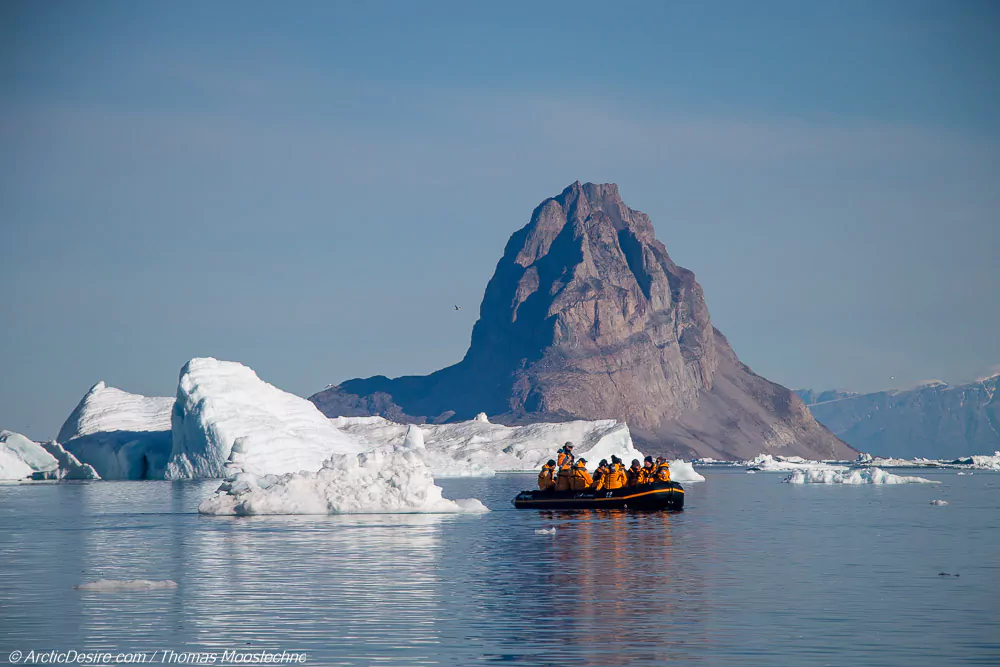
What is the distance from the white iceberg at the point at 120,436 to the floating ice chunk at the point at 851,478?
163 ft

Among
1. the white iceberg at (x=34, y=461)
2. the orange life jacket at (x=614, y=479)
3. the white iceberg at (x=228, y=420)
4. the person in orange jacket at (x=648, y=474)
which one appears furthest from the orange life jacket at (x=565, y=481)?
the white iceberg at (x=34, y=461)

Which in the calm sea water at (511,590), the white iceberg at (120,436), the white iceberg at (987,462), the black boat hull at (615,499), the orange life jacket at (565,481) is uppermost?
the white iceberg at (120,436)

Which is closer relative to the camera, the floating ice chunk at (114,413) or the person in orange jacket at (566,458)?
the person in orange jacket at (566,458)

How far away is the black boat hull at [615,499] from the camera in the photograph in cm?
4891

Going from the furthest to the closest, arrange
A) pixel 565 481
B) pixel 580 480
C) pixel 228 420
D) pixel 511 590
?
pixel 228 420 → pixel 565 481 → pixel 580 480 → pixel 511 590

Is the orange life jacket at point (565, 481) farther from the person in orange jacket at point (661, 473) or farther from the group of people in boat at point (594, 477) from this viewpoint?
the person in orange jacket at point (661, 473)

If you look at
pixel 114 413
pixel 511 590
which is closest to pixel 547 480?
pixel 511 590

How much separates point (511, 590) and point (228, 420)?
51.0 m

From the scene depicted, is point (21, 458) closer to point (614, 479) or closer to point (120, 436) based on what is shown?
point (120, 436)

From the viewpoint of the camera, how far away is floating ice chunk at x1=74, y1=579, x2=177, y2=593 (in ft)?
74.2

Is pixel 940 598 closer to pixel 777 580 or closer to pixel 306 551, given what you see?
pixel 777 580

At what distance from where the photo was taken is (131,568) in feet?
87.3

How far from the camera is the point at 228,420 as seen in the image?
234ft

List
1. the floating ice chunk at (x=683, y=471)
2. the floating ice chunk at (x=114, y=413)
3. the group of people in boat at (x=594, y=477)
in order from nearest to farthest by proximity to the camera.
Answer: the group of people in boat at (x=594, y=477), the floating ice chunk at (x=114, y=413), the floating ice chunk at (x=683, y=471)
